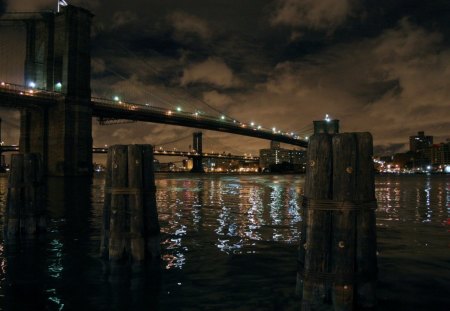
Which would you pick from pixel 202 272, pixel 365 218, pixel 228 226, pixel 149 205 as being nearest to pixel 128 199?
pixel 149 205

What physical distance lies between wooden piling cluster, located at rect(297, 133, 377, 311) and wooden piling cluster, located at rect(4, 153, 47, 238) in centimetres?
762

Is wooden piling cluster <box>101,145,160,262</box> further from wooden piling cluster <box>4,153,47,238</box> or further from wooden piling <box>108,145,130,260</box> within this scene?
wooden piling cluster <box>4,153,47,238</box>

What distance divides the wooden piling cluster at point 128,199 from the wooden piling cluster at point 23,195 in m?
3.60

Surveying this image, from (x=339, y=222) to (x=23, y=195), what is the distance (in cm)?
798

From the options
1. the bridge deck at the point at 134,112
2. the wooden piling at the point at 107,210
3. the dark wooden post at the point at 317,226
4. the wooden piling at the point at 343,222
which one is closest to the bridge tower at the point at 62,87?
the bridge deck at the point at 134,112

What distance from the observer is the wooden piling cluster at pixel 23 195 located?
32.6ft

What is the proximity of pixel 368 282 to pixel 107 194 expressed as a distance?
456 cm

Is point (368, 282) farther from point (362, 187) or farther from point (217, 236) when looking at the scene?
point (217, 236)

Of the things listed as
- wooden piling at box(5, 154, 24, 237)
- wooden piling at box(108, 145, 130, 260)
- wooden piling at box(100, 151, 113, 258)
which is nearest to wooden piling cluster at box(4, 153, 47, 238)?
wooden piling at box(5, 154, 24, 237)

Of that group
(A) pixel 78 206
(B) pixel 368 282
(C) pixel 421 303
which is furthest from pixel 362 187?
(A) pixel 78 206

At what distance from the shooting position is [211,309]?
558 centimetres

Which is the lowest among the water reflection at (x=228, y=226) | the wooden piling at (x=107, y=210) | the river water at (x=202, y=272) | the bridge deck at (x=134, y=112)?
the river water at (x=202, y=272)

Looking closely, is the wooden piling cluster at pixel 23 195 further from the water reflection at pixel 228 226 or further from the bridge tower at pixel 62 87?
the bridge tower at pixel 62 87

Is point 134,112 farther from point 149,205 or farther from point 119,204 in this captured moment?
point 119,204
